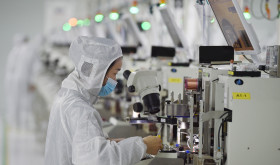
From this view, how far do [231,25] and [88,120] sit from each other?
122 centimetres

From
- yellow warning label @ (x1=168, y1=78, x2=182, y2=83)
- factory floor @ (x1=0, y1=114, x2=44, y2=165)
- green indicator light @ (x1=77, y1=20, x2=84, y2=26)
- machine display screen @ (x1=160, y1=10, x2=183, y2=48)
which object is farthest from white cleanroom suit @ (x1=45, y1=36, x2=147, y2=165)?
green indicator light @ (x1=77, y1=20, x2=84, y2=26)

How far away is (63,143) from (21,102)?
8.22 metres

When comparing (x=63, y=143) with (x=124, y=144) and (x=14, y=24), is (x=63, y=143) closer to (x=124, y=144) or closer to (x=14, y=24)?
(x=124, y=144)

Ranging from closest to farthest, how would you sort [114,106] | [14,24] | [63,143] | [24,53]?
[63,143] → [114,106] → [24,53] → [14,24]

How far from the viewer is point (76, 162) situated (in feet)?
6.62

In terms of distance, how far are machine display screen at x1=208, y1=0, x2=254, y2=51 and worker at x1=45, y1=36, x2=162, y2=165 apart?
801 millimetres

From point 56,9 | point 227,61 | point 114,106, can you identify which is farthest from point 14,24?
point 227,61

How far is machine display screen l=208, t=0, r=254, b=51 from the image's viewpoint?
2.59 m

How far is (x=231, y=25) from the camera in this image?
2713 millimetres

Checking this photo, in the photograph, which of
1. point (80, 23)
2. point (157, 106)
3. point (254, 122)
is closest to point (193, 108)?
point (157, 106)

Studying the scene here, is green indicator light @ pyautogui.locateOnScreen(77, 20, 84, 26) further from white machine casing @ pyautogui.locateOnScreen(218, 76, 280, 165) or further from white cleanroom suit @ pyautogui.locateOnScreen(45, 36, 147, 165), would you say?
white machine casing @ pyautogui.locateOnScreen(218, 76, 280, 165)

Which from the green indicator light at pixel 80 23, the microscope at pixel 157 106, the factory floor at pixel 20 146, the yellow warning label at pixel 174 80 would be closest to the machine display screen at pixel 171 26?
A: the yellow warning label at pixel 174 80

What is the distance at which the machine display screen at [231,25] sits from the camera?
2592mm

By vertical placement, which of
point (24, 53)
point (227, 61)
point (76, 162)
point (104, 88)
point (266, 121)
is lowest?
point (76, 162)
